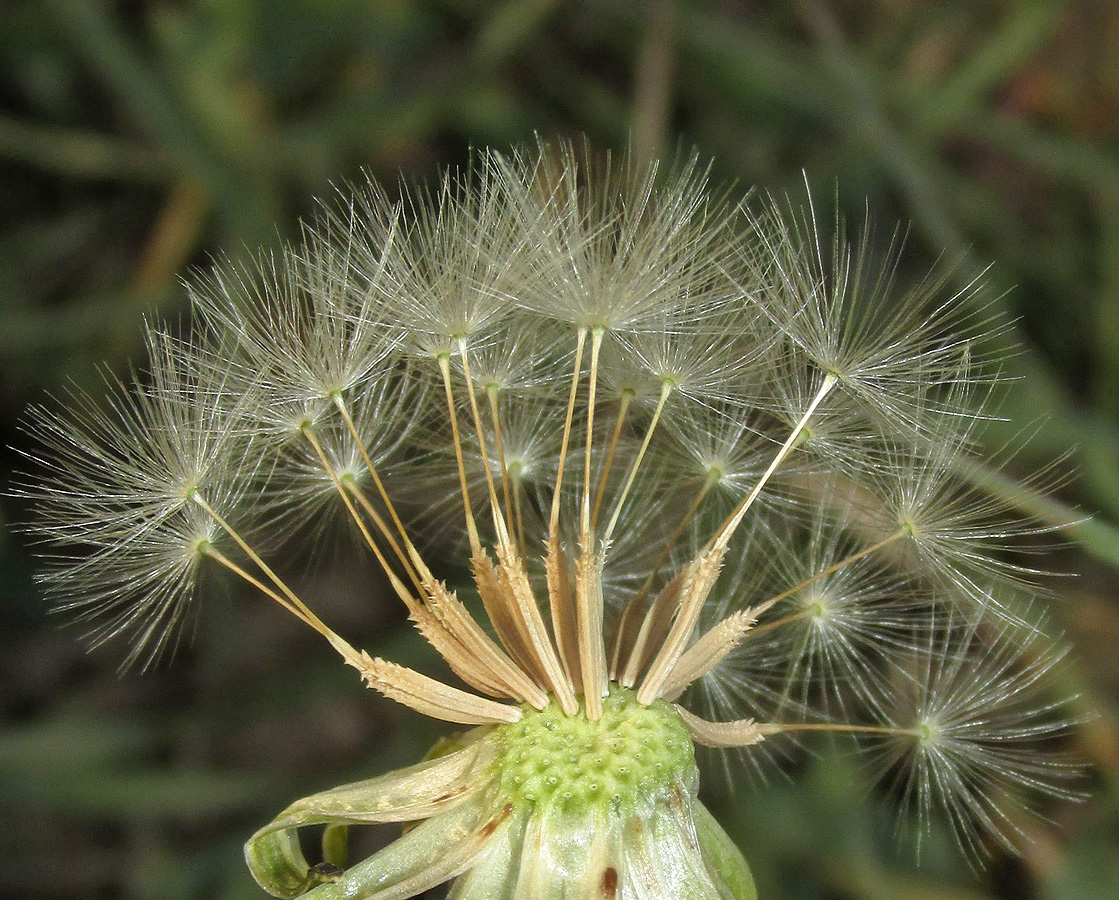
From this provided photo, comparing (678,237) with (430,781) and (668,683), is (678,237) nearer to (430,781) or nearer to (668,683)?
(668,683)

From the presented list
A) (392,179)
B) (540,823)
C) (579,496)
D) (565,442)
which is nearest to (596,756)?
(540,823)

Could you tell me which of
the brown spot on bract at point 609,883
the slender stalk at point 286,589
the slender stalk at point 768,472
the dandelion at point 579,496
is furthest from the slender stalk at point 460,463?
the brown spot on bract at point 609,883

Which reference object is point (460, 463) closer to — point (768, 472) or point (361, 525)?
point (361, 525)

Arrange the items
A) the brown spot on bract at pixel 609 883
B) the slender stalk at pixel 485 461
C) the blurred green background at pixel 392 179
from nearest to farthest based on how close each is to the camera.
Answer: the brown spot on bract at pixel 609 883 < the slender stalk at pixel 485 461 < the blurred green background at pixel 392 179

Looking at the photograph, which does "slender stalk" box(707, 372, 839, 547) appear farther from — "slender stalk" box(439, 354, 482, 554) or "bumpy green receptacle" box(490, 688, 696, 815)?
"slender stalk" box(439, 354, 482, 554)

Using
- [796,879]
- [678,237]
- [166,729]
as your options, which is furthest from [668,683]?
[166,729]

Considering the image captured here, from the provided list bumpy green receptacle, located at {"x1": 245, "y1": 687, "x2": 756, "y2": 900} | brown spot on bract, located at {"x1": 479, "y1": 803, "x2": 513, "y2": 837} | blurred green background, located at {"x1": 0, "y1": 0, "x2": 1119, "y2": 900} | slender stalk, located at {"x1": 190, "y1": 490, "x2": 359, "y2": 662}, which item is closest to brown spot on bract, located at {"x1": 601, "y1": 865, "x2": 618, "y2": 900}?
bumpy green receptacle, located at {"x1": 245, "y1": 687, "x2": 756, "y2": 900}

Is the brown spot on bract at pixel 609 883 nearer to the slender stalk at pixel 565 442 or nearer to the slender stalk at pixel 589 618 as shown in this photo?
the slender stalk at pixel 589 618
